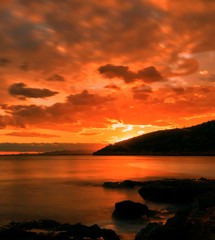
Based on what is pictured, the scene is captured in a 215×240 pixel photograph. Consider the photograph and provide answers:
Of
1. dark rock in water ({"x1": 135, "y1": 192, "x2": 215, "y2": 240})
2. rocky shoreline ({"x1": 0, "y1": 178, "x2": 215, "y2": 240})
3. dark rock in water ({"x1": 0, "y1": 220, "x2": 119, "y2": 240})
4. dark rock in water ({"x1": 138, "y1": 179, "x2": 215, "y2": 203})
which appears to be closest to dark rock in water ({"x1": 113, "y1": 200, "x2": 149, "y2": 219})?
rocky shoreline ({"x1": 0, "y1": 178, "x2": 215, "y2": 240})

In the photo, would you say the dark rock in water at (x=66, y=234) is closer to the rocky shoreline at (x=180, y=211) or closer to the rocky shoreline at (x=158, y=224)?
the rocky shoreline at (x=158, y=224)

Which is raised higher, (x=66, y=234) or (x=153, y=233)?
(x=153, y=233)

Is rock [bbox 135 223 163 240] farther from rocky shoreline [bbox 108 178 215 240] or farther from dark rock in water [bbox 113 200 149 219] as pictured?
dark rock in water [bbox 113 200 149 219]

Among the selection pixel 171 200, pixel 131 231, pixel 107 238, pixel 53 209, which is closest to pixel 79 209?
pixel 53 209

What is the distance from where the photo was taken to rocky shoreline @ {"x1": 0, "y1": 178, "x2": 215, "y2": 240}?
15.6 metres

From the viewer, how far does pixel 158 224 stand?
57.3 feet

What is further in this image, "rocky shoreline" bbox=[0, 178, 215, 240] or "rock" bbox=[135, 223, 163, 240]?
"rock" bbox=[135, 223, 163, 240]

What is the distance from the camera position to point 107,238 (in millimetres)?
21984

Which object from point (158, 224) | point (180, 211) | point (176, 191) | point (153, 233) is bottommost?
point (176, 191)

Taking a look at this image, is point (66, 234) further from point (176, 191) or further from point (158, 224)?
point (176, 191)

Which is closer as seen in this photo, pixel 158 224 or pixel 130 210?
pixel 158 224

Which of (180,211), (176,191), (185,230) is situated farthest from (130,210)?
(185,230)

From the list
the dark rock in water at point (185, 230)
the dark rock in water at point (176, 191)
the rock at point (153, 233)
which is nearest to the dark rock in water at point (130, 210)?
the dark rock in water at point (176, 191)

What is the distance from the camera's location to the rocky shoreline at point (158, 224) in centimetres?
1562
